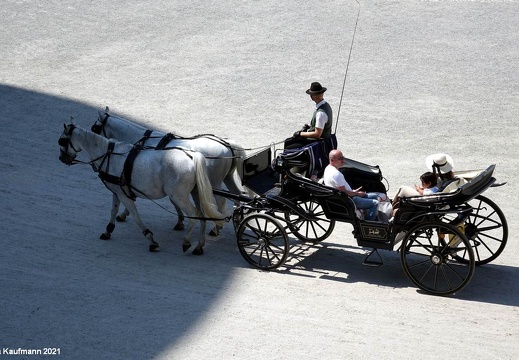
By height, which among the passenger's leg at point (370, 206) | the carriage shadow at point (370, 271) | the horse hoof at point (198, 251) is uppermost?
the passenger's leg at point (370, 206)

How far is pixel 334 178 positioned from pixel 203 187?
157 centimetres

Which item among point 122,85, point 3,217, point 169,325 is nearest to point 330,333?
point 169,325

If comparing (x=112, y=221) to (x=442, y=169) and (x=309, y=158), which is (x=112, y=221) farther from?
(x=442, y=169)

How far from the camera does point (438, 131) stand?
555 inches

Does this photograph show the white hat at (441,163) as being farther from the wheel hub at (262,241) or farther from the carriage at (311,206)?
the wheel hub at (262,241)

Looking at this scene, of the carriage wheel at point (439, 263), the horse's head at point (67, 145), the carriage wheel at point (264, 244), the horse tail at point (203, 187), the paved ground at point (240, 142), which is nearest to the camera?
the paved ground at point (240, 142)

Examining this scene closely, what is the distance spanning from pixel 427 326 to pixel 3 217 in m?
5.81

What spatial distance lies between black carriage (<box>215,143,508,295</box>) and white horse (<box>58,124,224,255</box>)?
17.1 inches

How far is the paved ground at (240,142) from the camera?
8195 millimetres

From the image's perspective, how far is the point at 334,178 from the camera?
30.3 ft

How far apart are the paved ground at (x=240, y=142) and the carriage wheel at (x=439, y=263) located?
7.6 inches

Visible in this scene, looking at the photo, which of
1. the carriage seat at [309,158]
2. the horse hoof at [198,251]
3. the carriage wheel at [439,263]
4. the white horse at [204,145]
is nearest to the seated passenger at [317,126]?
the carriage seat at [309,158]

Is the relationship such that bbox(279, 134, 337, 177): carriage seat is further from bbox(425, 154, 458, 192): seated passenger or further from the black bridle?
the black bridle

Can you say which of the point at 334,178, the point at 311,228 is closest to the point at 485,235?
the point at 334,178
